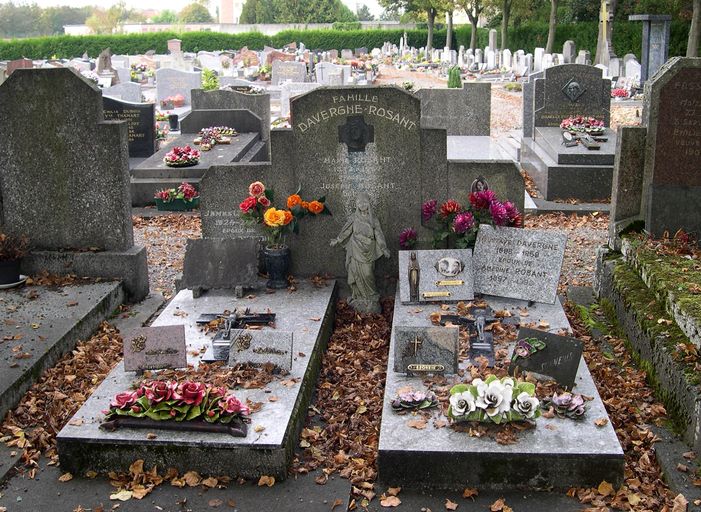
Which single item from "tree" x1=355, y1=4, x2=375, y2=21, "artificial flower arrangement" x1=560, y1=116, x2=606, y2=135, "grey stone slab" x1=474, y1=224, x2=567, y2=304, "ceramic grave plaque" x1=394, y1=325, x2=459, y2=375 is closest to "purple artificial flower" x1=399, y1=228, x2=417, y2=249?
"grey stone slab" x1=474, y1=224, x2=567, y2=304

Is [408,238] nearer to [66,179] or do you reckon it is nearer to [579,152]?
[66,179]

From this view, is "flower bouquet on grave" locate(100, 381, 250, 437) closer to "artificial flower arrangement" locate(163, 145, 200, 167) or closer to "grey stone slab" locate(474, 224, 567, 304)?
"grey stone slab" locate(474, 224, 567, 304)

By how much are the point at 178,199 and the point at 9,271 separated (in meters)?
4.56

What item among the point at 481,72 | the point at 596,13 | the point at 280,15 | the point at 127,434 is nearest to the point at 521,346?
the point at 127,434

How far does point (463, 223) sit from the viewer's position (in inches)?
329

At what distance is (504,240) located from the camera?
822cm

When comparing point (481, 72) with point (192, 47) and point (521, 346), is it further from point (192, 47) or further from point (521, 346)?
point (521, 346)

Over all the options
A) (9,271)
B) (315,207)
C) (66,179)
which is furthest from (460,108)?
(9,271)

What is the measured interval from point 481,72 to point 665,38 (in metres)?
15.0

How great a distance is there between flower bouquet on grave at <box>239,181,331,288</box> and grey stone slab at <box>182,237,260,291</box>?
19 centimetres

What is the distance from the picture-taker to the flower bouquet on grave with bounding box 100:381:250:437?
571 centimetres

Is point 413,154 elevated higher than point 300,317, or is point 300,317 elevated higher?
point 413,154

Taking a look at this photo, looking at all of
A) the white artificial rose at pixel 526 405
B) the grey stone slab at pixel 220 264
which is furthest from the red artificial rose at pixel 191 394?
the grey stone slab at pixel 220 264

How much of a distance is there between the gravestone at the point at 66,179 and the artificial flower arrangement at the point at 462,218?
9.61 ft
